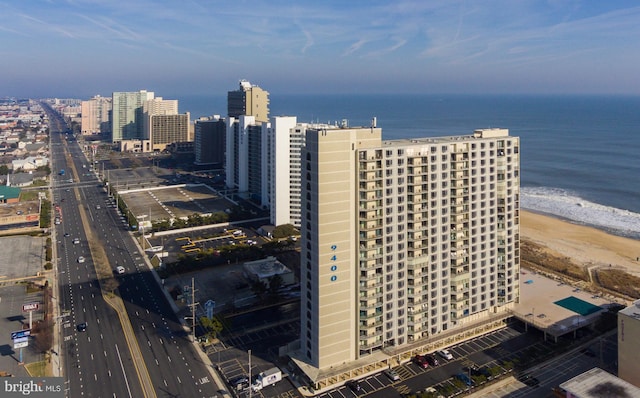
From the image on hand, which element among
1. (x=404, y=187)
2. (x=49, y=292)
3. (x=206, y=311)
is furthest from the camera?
(x=49, y=292)

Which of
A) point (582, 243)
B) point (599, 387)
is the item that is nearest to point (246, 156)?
point (582, 243)

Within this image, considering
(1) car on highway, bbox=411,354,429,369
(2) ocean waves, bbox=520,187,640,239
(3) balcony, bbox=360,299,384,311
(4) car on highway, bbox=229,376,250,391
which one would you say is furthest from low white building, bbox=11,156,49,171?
(1) car on highway, bbox=411,354,429,369

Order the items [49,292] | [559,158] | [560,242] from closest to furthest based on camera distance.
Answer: [49,292]
[560,242]
[559,158]

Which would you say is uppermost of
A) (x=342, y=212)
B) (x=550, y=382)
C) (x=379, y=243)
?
(x=342, y=212)

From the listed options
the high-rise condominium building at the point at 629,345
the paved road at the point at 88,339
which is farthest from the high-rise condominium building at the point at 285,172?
the high-rise condominium building at the point at 629,345

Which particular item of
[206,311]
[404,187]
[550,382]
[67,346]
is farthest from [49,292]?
[550,382]

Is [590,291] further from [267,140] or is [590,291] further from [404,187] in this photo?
[267,140]

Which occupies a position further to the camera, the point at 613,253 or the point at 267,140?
the point at 267,140

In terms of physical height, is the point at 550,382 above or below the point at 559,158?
below
